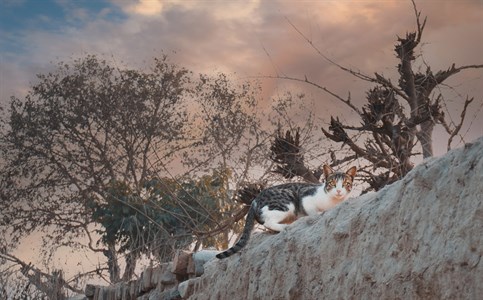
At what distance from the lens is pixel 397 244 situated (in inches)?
191

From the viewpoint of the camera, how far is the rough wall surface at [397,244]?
4.30 meters

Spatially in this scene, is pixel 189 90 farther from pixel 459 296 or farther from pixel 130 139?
pixel 459 296

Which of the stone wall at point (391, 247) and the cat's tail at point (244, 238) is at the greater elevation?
the cat's tail at point (244, 238)

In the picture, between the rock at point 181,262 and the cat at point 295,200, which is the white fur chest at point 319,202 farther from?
the rock at point 181,262

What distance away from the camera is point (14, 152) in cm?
2259

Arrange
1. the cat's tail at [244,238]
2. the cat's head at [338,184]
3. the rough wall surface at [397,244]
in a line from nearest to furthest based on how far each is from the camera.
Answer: the rough wall surface at [397,244] < the cat's head at [338,184] < the cat's tail at [244,238]

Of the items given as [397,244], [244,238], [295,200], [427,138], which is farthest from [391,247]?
[427,138]

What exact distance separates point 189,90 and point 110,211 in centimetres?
393

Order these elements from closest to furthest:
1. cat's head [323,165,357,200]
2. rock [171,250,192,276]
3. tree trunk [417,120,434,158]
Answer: cat's head [323,165,357,200]
rock [171,250,192,276]
tree trunk [417,120,434,158]

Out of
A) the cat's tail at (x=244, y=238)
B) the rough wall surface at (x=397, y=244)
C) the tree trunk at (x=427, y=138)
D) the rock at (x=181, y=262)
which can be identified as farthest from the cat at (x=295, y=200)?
the tree trunk at (x=427, y=138)

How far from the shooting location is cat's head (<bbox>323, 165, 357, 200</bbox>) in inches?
268


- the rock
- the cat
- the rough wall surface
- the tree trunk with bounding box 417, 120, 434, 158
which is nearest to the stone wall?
the rough wall surface

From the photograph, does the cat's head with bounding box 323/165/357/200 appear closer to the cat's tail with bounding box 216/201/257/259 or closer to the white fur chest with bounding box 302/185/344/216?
the white fur chest with bounding box 302/185/344/216

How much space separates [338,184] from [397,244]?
2.00 m
